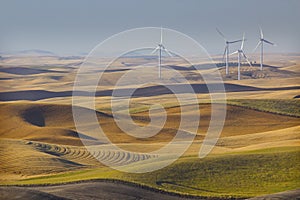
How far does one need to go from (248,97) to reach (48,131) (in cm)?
413

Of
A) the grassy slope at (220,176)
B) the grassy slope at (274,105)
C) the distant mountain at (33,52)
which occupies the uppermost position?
the distant mountain at (33,52)

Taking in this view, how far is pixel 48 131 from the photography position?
10.2m

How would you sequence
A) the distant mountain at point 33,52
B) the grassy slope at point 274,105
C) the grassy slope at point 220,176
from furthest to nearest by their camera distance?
1. the grassy slope at point 274,105
2. the distant mountain at point 33,52
3. the grassy slope at point 220,176

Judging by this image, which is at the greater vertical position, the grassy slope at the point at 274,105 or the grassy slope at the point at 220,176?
the grassy slope at the point at 274,105

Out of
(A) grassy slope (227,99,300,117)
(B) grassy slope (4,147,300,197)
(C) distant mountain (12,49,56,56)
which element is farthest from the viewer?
(A) grassy slope (227,99,300,117)

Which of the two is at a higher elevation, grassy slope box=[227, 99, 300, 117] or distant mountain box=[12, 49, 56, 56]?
distant mountain box=[12, 49, 56, 56]

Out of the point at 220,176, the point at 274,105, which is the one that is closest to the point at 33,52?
the point at 220,176

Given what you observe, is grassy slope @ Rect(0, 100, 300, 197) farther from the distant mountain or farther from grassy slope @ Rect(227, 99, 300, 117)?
the distant mountain

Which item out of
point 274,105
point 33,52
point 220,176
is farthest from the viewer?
point 274,105

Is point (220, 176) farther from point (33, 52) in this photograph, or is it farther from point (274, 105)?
point (33, 52)

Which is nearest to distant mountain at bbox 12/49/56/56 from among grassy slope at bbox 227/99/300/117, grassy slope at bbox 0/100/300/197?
grassy slope at bbox 0/100/300/197

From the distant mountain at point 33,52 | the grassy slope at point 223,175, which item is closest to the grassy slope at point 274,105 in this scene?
the grassy slope at point 223,175

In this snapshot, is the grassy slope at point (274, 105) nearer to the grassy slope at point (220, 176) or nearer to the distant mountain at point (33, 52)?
the grassy slope at point (220, 176)

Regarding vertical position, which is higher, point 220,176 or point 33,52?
point 33,52
